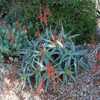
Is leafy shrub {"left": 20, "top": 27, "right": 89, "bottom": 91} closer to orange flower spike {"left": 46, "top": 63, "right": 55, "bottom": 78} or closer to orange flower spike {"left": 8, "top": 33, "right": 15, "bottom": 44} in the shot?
orange flower spike {"left": 46, "top": 63, "right": 55, "bottom": 78}

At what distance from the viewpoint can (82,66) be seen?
4.64 meters

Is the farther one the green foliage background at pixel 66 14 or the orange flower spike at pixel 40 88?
the green foliage background at pixel 66 14

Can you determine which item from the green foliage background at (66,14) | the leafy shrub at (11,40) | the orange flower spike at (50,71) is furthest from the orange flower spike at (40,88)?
the green foliage background at (66,14)

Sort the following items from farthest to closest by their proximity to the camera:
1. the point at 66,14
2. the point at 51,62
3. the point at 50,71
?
the point at 66,14 < the point at 51,62 < the point at 50,71

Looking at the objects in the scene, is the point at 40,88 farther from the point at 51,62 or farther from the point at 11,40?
the point at 11,40

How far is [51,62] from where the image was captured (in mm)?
4566

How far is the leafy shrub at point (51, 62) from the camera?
448 centimetres

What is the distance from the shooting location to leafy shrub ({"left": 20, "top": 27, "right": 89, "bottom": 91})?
4477 millimetres

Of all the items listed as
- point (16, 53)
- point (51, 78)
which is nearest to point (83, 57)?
point (51, 78)

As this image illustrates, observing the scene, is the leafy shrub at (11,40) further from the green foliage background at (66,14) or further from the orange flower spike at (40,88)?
the orange flower spike at (40,88)

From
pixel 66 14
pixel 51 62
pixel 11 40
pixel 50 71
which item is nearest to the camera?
pixel 50 71

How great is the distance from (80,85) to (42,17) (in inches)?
48.7

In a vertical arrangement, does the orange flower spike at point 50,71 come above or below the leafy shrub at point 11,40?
below

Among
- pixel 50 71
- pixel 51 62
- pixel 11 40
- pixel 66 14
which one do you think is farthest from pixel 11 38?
pixel 66 14
